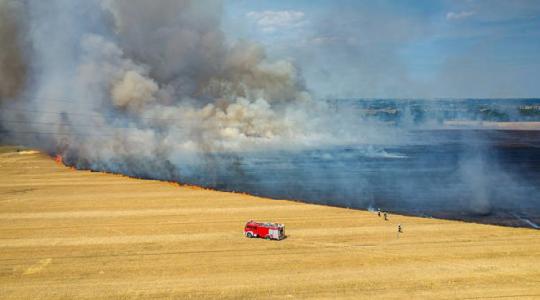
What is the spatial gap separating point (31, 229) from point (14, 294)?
15578 mm

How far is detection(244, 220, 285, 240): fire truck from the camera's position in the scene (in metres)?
39.0

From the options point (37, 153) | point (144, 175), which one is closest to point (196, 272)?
point (144, 175)

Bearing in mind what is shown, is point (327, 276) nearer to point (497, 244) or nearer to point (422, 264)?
point (422, 264)

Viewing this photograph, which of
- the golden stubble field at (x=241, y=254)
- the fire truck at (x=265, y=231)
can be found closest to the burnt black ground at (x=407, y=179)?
the golden stubble field at (x=241, y=254)

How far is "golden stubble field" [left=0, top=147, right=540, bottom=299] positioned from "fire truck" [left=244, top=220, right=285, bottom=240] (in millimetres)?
646

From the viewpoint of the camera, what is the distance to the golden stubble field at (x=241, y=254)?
2961 centimetres

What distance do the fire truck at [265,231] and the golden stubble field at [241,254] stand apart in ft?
2.12

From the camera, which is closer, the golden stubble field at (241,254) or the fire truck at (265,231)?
the golden stubble field at (241,254)

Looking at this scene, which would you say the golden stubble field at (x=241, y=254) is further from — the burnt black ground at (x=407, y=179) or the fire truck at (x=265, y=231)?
the burnt black ground at (x=407, y=179)

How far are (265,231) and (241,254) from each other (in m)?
4.03

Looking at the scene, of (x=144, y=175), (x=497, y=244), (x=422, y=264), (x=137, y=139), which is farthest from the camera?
(x=137, y=139)

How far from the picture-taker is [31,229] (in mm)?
43344

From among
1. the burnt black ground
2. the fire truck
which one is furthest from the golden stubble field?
the burnt black ground

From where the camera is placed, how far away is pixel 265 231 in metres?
39.4
